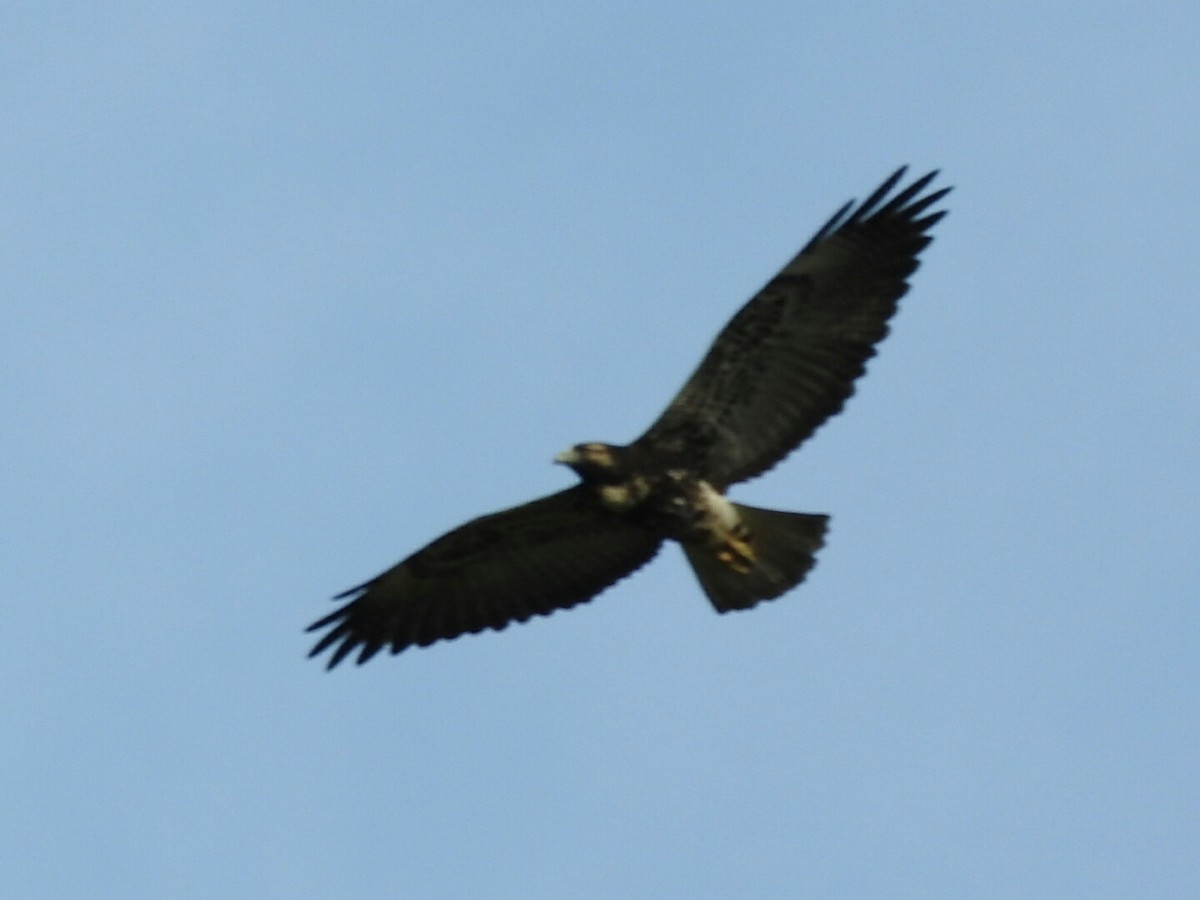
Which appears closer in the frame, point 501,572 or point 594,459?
point 594,459

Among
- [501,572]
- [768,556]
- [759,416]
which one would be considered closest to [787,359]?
[759,416]

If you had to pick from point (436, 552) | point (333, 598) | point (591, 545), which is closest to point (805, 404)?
point (591, 545)

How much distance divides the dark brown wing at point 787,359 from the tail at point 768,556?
33 centimetres

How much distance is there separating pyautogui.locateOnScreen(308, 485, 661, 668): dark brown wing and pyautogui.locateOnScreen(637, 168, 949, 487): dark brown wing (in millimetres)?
737

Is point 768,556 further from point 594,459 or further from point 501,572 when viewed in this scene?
point 501,572

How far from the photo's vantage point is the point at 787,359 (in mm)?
13336

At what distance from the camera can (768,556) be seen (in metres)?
13.4

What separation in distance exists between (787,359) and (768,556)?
119 cm

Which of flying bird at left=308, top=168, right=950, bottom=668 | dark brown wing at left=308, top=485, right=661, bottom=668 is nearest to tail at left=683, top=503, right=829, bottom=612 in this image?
flying bird at left=308, top=168, right=950, bottom=668

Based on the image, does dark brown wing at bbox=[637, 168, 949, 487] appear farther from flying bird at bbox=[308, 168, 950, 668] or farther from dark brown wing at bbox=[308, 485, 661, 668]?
dark brown wing at bbox=[308, 485, 661, 668]

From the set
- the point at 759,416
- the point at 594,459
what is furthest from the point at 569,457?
the point at 759,416

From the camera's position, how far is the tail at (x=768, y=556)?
13.3 m

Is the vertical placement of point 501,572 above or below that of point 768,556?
above

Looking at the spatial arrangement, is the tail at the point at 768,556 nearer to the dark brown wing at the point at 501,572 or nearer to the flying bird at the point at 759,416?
the flying bird at the point at 759,416
